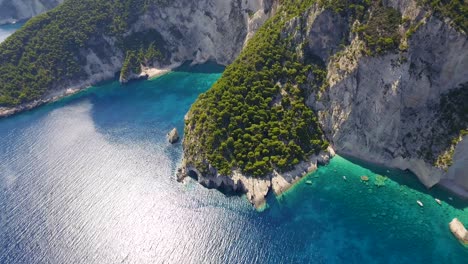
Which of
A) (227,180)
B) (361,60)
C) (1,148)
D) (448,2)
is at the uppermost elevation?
(448,2)

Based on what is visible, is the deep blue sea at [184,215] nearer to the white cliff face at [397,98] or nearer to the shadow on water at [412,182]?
the shadow on water at [412,182]

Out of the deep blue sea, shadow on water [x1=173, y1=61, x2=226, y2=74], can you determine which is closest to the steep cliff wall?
shadow on water [x1=173, y1=61, x2=226, y2=74]

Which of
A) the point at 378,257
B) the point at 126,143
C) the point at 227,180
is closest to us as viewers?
the point at 378,257

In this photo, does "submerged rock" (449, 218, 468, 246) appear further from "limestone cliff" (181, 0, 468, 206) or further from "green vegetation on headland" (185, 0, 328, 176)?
"green vegetation on headland" (185, 0, 328, 176)

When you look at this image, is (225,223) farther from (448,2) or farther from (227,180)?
(448,2)

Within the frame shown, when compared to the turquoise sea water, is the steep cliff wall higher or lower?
higher

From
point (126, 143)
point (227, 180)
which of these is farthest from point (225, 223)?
point (126, 143)

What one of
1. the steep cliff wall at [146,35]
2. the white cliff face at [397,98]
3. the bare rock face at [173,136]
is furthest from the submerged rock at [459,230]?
the steep cliff wall at [146,35]
